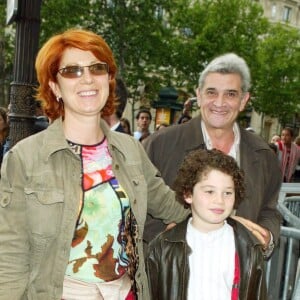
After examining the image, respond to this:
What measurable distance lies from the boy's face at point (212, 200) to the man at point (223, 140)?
549 millimetres

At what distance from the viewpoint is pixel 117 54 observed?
23.5m

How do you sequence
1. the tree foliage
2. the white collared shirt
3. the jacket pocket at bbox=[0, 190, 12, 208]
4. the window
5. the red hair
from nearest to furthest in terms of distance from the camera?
the jacket pocket at bbox=[0, 190, 12, 208] < the red hair < the white collared shirt < the tree foliage < the window

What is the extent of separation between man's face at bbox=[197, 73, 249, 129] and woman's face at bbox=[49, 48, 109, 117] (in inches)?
41.5

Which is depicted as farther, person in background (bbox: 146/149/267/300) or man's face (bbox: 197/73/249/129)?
man's face (bbox: 197/73/249/129)

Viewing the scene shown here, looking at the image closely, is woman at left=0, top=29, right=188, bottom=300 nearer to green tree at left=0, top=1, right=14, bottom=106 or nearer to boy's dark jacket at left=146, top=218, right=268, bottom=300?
boy's dark jacket at left=146, top=218, right=268, bottom=300

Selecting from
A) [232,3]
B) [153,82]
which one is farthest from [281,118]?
[153,82]

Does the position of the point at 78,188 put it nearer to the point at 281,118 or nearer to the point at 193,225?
the point at 193,225

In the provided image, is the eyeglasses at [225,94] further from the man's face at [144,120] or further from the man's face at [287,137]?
the man's face at [287,137]

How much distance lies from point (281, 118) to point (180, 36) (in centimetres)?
1469

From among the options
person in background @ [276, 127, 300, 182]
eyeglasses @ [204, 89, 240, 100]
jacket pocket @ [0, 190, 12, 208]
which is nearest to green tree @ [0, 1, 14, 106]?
person in background @ [276, 127, 300, 182]

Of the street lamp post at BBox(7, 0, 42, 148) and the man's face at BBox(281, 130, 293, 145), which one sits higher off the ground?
the street lamp post at BBox(7, 0, 42, 148)

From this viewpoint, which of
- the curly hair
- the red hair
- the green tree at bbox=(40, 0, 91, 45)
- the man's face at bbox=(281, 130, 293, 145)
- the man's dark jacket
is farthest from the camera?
the green tree at bbox=(40, 0, 91, 45)

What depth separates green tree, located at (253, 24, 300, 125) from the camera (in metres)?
36.0

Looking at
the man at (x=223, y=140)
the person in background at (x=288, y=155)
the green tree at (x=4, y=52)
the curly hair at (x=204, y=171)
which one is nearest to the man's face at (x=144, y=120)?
the person in background at (x=288, y=155)
